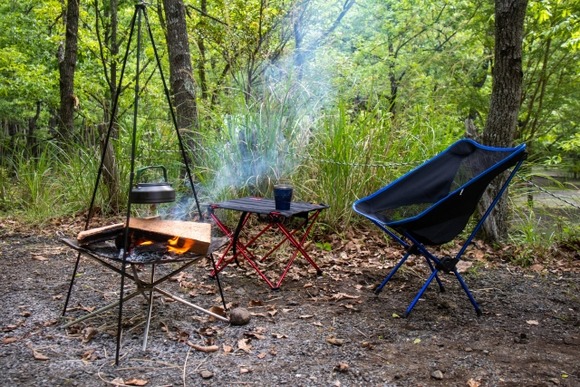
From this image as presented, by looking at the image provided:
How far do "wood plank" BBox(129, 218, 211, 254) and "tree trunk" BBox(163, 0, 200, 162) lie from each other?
247 centimetres

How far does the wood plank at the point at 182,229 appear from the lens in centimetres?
225

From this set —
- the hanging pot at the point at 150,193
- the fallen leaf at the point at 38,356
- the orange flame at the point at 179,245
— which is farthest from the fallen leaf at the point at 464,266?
the fallen leaf at the point at 38,356

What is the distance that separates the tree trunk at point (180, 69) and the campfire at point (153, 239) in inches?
98.5

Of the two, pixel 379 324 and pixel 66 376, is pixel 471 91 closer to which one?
pixel 379 324

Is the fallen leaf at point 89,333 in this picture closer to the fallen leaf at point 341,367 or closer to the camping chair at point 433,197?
the fallen leaf at point 341,367

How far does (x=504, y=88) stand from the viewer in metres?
3.78

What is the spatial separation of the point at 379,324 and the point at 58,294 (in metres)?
1.70

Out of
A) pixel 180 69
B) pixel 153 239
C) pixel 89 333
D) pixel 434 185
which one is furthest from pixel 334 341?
pixel 180 69

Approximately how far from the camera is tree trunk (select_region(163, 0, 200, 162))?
488cm

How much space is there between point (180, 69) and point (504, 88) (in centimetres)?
285

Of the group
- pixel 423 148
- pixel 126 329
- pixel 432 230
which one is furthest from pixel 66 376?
pixel 423 148

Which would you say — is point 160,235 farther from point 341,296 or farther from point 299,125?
point 299,125

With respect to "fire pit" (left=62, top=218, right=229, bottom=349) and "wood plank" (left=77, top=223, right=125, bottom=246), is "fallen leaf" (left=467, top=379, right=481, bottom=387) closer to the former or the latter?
"fire pit" (left=62, top=218, right=229, bottom=349)

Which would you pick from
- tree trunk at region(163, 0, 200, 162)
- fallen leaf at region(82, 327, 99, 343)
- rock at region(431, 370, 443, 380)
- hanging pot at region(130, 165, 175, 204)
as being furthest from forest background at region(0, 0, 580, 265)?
rock at region(431, 370, 443, 380)
